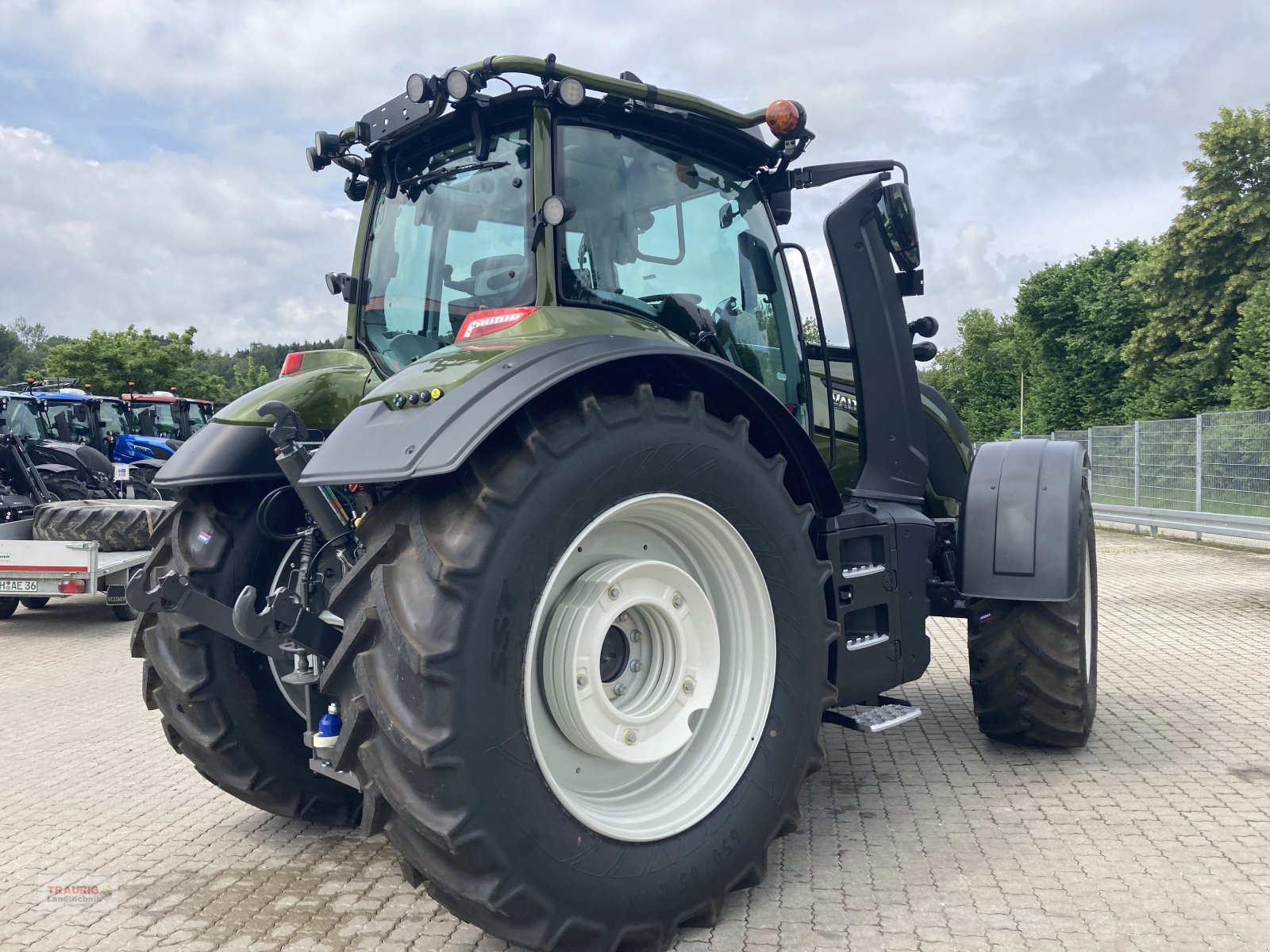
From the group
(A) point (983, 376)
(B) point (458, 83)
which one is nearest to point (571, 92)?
(B) point (458, 83)

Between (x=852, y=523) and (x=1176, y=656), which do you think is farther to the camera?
(x=1176, y=656)

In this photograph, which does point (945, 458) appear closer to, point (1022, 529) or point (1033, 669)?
point (1022, 529)

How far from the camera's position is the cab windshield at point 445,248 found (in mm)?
3494

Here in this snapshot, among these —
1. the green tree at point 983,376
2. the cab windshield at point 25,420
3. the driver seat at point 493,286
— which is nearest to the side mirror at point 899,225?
the driver seat at point 493,286

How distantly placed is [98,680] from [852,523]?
5905 millimetres

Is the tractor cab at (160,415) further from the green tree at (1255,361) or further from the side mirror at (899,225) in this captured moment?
the green tree at (1255,361)

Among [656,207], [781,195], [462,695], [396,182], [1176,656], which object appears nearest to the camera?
[462,695]

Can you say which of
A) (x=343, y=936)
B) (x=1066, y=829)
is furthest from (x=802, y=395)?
(x=343, y=936)

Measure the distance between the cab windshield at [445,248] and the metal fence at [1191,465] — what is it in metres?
14.3

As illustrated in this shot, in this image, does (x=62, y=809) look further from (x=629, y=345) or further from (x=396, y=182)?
(x=629, y=345)

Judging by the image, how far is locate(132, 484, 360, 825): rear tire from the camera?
11.8ft

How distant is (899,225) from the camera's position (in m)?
4.40

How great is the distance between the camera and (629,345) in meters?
2.95

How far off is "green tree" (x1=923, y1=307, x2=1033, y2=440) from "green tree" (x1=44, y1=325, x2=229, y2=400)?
182ft
